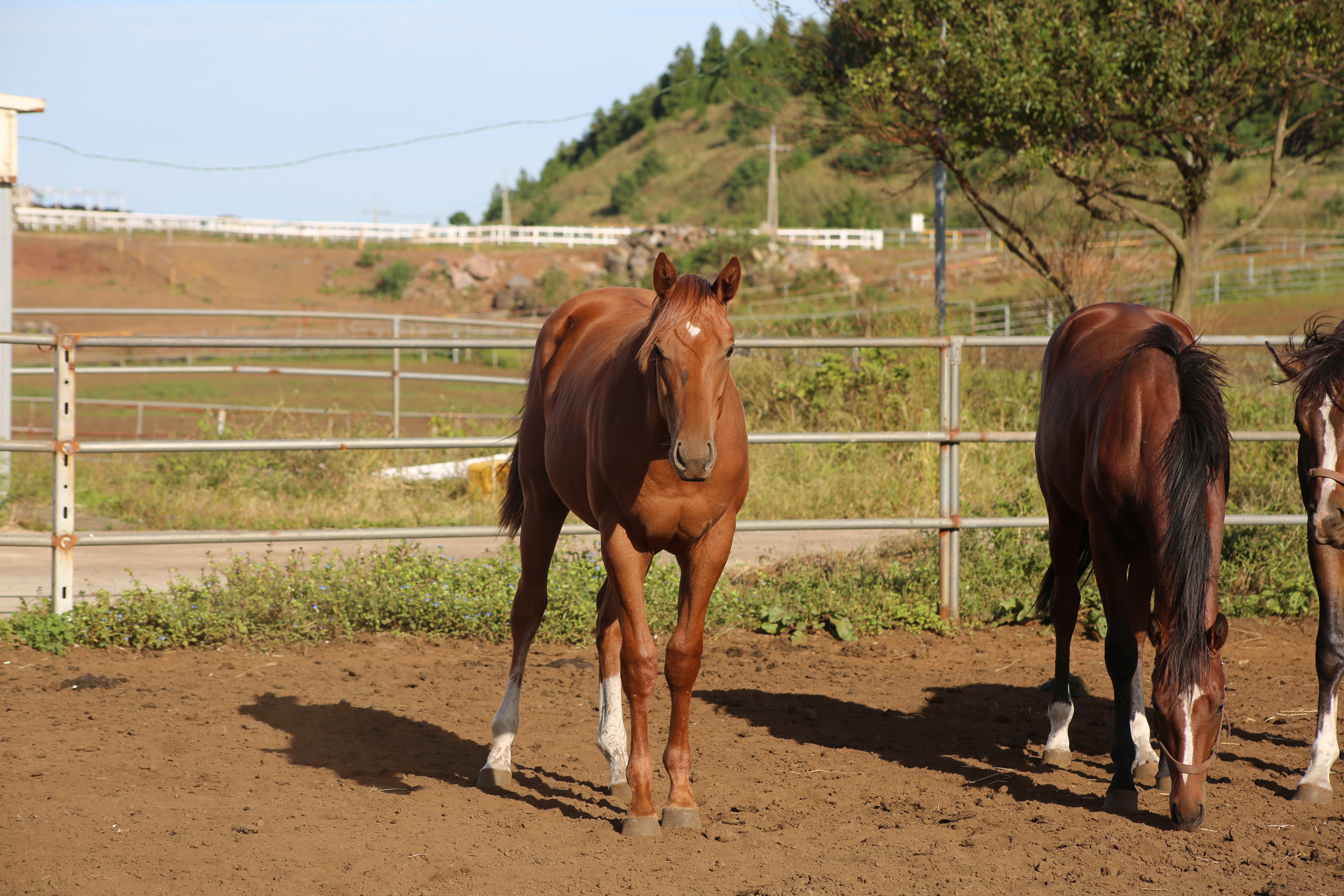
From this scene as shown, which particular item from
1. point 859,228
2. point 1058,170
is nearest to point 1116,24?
point 1058,170

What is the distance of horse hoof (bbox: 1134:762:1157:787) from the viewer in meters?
3.65

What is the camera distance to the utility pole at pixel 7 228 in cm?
751

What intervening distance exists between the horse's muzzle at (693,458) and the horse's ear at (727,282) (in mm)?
492

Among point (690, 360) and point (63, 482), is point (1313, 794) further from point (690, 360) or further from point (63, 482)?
point (63, 482)

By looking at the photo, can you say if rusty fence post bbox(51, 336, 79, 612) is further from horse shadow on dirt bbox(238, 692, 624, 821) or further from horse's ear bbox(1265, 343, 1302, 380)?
horse's ear bbox(1265, 343, 1302, 380)

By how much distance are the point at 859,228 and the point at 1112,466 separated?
52.8 metres

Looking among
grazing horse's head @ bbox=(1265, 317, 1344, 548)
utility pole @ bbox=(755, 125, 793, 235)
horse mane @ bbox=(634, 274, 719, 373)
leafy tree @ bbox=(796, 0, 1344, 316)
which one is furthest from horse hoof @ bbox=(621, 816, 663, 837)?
utility pole @ bbox=(755, 125, 793, 235)

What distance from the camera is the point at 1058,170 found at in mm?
10398

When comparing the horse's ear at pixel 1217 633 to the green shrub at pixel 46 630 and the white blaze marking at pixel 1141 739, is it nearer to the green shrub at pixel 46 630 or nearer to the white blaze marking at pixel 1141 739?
the white blaze marking at pixel 1141 739

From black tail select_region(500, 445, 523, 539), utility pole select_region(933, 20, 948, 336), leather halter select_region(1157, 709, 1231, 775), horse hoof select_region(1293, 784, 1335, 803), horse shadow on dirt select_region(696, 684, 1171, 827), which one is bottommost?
horse shadow on dirt select_region(696, 684, 1171, 827)

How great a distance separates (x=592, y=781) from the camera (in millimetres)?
3750

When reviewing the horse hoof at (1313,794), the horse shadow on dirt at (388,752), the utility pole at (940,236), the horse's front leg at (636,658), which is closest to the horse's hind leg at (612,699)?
the horse shadow on dirt at (388,752)

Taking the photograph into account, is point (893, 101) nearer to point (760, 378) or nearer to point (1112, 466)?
point (760, 378)

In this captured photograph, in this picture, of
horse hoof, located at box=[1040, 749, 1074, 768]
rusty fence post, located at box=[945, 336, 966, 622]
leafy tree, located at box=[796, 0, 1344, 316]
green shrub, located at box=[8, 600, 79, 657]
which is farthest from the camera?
leafy tree, located at box=[796, 0, 1344, 316]
